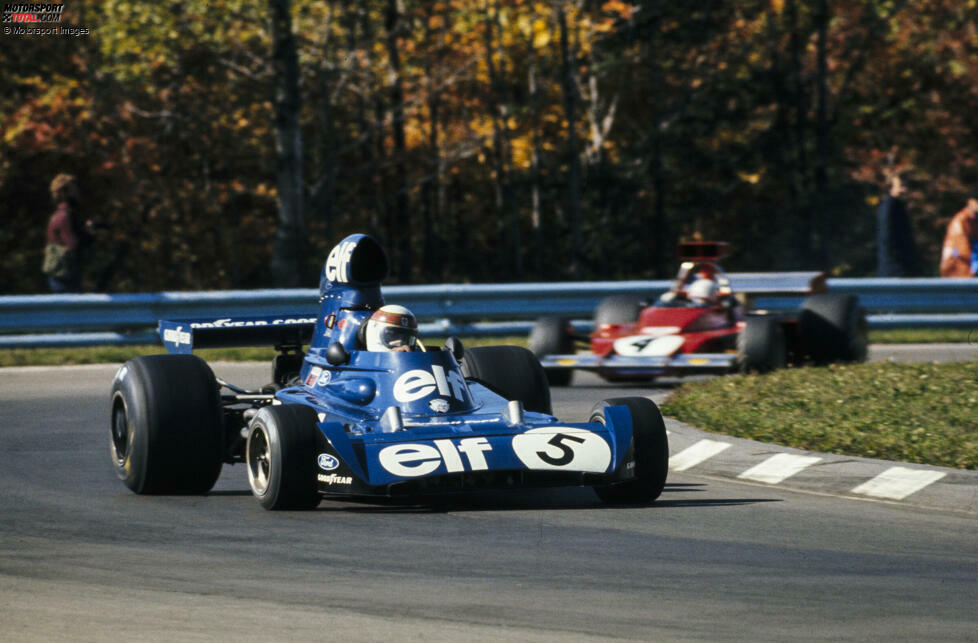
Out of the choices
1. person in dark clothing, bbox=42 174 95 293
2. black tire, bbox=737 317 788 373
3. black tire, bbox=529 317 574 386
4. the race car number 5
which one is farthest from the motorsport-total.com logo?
the race car number 5

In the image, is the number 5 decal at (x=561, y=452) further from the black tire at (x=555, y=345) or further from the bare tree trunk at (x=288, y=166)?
the bare tree trunk at (x=288, y=166)

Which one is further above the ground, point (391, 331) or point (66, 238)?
point (66, 238)

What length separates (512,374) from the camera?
11180mm

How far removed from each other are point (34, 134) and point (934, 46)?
2083cm

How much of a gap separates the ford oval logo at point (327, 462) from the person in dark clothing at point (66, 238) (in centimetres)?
1136

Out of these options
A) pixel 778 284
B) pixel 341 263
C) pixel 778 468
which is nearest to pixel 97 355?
pixel 778 284

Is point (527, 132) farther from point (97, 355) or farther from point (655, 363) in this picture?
point (655, 363)

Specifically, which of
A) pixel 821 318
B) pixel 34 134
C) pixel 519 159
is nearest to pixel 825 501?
pixel 821 318

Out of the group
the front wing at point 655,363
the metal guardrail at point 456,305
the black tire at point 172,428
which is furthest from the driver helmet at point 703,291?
the black tire at point 172,428

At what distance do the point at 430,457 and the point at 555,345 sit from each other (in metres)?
8.02

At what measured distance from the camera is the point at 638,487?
9500mm

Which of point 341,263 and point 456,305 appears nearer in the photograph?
point 341,263

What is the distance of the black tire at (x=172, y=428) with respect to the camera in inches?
384

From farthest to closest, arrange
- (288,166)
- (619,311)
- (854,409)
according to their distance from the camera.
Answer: (288,166)
(619,311)
(854,409)
